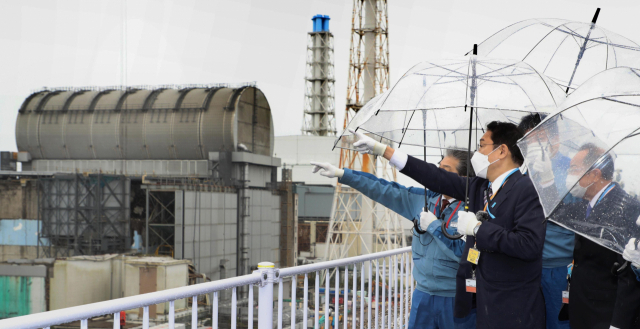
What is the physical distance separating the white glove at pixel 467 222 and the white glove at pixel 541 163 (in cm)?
38

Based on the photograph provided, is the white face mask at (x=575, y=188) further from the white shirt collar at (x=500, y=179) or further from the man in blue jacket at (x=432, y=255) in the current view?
the man in blue jacket at (x=432, y=255)

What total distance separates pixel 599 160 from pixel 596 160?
11 millimetres

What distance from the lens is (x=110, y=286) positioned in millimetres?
27047

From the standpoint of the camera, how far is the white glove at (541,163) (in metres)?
2.44

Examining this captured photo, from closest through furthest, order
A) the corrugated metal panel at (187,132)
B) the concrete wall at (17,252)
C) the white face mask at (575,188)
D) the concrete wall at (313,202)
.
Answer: the white face mask at (575,188)
the concrete wall at (17,252)
the corrugated metal panel at (187,132)
the concrete wall at (313,202)

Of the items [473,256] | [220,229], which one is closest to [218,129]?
[220,229]

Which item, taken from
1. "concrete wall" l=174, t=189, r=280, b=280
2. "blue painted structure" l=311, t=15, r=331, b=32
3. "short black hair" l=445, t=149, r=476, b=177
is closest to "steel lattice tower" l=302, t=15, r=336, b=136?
"blue painted structure" l=311, t=15, r=331, b=32

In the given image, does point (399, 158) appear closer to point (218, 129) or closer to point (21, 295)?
point (21, 295)

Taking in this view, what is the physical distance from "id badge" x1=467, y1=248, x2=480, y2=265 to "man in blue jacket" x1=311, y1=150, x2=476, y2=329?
0.46m

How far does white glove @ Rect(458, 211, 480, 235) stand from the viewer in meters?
2.69

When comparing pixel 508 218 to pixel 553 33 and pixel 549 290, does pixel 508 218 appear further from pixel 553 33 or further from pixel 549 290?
pixel 553 33

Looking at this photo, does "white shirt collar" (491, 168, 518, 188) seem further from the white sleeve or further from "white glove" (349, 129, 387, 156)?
"white glove" (349, 129, 387, 156)

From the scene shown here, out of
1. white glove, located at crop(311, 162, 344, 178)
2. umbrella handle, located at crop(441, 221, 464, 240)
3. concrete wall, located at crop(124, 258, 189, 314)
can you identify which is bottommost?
concrete wall, located at crop(124, 258, 189, 314)

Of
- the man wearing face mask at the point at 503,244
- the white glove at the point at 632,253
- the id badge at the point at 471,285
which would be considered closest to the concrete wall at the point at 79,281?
the id badge at the point at 471,285
